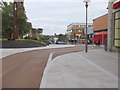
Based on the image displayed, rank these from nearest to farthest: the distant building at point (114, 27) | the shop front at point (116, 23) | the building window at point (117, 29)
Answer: the shop front at point (116, 23) → the building window at point (117, 29) → the distant building at point (114, 27)

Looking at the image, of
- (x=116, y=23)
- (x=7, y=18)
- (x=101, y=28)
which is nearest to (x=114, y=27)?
(x=116, y=23)

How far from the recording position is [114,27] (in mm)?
22031

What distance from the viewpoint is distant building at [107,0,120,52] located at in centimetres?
2084

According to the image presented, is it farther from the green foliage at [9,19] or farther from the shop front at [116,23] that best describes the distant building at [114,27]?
the green foliage at [9,19]

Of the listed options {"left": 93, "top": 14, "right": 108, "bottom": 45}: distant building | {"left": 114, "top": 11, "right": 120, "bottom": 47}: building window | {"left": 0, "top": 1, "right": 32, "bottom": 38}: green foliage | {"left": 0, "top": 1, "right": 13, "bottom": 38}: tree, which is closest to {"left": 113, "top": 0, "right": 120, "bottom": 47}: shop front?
{"left": 114, "top": 11, "right": 120, "bottom": 47}: building window

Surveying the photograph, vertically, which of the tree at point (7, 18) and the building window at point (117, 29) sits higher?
the tree at point (7, 18)

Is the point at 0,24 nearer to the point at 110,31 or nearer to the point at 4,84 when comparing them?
the point at 110,31

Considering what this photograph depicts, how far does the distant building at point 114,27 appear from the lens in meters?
20.8

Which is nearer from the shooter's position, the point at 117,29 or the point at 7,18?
the point at 117,29

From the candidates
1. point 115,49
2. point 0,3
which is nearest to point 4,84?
point 115,49

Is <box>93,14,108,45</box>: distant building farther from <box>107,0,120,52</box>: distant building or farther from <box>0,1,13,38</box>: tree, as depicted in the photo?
<box>107,0,120,52</box>: distant building

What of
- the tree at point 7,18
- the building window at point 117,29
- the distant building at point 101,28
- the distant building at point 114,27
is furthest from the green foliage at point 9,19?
the building window at point 117,29

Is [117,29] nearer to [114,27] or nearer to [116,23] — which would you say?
[116,23]

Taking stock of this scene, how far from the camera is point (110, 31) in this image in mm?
22250
